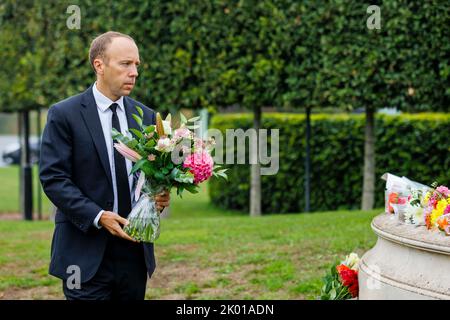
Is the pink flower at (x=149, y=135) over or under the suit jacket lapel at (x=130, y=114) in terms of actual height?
Answer: under

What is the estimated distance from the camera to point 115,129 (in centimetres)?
380

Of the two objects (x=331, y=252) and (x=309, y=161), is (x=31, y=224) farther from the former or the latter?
(x=331, y=252)

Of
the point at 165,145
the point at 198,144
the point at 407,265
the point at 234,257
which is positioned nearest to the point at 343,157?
the point at 234,257

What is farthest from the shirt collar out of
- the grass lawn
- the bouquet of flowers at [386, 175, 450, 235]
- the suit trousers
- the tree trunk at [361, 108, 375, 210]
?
the tree trunk at [361, 108, 375, 210]

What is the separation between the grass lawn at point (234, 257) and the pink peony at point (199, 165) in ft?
9.65

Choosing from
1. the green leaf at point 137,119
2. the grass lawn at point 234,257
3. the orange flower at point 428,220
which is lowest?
the grass lawn at point 234,257

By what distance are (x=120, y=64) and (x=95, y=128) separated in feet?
1.22

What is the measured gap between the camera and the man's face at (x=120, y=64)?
3.80 m

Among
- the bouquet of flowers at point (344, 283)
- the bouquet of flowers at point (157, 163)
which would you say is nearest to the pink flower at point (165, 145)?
the bouquet of flowers at point (157, 163)

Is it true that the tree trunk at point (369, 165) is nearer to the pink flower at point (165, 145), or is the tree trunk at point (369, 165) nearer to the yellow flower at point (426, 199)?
the yellow flower at point (426, 199)

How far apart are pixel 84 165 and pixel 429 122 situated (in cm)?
861

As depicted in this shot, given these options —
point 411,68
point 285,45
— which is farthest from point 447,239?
point 285,45

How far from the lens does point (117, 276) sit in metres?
3.87

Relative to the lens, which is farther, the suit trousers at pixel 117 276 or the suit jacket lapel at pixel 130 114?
the suit jacket lapel at pixel 130 114
